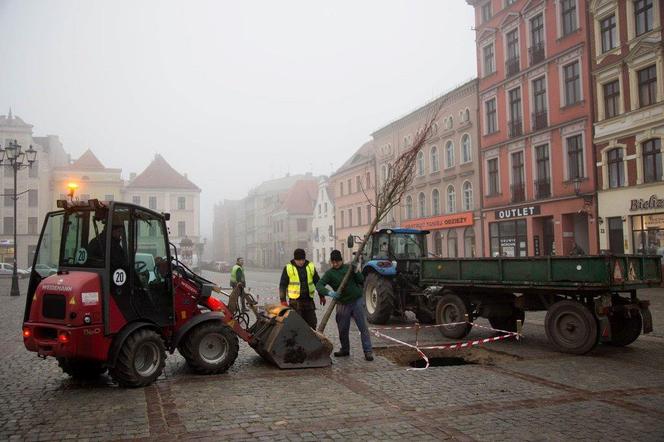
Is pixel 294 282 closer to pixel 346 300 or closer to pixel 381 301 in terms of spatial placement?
pixel 346 300

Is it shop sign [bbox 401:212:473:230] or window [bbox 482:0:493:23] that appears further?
shop sign [bbox 401:212:473:230]

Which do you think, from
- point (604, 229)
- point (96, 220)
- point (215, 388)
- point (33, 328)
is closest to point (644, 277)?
point (215, 388)

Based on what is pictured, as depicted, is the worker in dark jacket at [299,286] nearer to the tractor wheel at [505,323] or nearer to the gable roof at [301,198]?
the tractor wheel at [505,323]

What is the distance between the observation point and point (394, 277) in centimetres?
1417

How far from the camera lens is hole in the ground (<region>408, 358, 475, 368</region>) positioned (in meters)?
9.14

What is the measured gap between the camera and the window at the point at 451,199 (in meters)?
38.2

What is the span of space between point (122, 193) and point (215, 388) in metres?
75.1

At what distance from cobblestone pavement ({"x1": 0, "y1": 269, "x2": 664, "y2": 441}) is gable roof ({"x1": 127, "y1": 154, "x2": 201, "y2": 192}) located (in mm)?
72440

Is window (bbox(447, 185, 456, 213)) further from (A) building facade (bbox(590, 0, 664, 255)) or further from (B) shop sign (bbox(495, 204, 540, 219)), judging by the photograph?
(A) building facade (bbox(590, 0, 664, 255))

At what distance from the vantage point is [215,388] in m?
7.59

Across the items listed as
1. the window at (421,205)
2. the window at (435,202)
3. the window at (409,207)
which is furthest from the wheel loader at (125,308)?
the window at (409,207)

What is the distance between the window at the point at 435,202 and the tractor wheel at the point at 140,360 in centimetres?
3357

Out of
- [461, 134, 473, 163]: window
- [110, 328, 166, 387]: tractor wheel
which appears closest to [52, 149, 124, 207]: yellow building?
[461, 134, 473, 163]: window

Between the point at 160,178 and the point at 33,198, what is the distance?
58.3 ft
